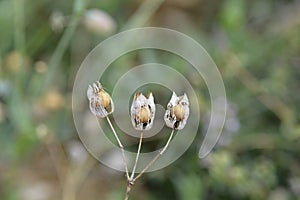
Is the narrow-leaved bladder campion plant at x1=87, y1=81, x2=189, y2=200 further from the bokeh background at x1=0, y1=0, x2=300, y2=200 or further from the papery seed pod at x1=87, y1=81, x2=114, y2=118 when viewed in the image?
the bokeh background at x1=0, y1=0, x2=300, y2=200

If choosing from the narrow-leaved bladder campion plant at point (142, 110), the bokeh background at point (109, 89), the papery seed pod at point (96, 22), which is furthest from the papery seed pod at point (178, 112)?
the papery seed pod at point (96, 22)

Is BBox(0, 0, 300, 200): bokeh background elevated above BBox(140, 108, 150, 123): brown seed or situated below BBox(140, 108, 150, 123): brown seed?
above

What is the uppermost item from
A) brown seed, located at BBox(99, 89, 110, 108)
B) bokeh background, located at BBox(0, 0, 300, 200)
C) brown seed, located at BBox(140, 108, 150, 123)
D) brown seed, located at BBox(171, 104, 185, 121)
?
bokeh background, located at BBox(0, 0, 300, 200)

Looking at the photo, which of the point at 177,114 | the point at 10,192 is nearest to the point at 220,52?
the point at 10,192

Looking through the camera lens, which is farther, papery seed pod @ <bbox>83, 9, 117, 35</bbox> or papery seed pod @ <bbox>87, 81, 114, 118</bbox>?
papery seed pod @ <bbox>83, 9, 117, 35</bbox>

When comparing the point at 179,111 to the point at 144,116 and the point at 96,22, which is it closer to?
the point at 144,116

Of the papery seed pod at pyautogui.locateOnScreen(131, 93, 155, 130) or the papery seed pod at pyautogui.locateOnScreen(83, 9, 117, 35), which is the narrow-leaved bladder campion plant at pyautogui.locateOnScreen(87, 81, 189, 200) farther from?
the papery seed pod at pyautogui.locateOnScreen(83, 9, 117, 35)

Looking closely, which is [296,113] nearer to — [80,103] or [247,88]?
[247,88]

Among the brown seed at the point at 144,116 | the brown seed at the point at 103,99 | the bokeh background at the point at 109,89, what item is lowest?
the brown seed at the point at 144,116

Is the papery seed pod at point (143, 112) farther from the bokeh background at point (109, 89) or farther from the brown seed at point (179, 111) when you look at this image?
the bokeh background at point (109, 89)

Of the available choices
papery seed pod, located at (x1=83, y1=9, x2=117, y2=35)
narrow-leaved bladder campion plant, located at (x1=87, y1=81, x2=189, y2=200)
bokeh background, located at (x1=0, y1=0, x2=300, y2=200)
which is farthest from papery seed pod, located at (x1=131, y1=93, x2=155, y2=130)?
papery seed pod, located at (x1=83, y1=9, x2=117, y2=35)
